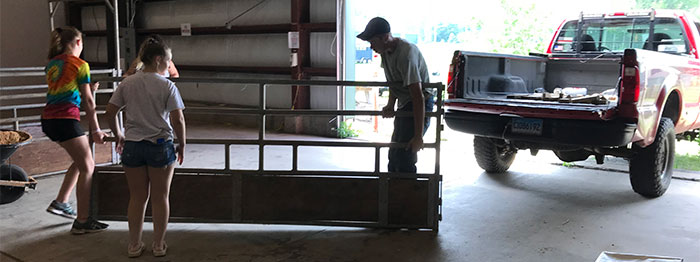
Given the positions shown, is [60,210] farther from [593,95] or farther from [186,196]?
[593,95]

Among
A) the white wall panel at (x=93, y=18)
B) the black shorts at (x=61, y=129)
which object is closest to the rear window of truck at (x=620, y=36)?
the black shorts at (x=61, y=129)

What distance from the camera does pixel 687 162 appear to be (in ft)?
26.8

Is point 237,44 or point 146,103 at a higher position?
point 237,44

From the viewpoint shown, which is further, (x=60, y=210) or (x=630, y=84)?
(x=630, y=84)

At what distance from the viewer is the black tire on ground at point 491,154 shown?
6596mm

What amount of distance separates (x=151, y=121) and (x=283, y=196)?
1289mm

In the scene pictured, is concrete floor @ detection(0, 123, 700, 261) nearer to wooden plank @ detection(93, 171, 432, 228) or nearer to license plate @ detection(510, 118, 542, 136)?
wooden plank @ detection(93, 171, 432, 228)

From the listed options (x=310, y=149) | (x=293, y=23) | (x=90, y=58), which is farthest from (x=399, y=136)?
(x=90, y=58)

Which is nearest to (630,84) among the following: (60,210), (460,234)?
(460,234)

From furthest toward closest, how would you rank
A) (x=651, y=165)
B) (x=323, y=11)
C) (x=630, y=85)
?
1. (x=323, y=11)
2. (x=651, y=165)
3. (x=630, y=85)

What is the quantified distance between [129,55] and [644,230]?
481 inches

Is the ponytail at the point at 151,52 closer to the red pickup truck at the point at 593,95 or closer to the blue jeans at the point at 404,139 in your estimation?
the blue jeans at the point at 404,139

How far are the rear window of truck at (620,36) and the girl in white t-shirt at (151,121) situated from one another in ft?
17.7

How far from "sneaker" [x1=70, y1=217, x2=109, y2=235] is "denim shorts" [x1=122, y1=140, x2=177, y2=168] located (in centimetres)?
105
